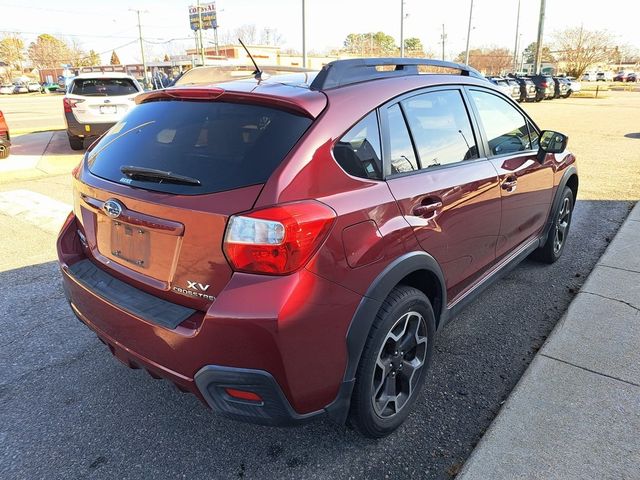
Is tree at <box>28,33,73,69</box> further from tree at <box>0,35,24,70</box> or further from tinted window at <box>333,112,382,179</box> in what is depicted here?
tinted window at <box>333,112,382,179</box>

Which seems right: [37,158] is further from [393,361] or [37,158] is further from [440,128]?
[393,361]

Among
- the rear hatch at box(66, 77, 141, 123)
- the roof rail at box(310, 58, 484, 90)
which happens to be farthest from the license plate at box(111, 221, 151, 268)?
the rear hatch at box(66, 77, 141, 123)

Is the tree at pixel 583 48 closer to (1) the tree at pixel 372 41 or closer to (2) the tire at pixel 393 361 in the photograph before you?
(1) the tree at pixel 372 41

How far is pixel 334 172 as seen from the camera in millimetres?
2049

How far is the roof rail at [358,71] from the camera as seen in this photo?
229cm

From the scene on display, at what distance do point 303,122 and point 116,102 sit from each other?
10415 mm

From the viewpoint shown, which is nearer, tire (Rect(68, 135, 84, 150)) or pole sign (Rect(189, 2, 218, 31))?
tire (Rect(68, 135, 84, 150))

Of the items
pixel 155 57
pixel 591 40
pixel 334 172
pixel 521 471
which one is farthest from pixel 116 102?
pixel 155 57

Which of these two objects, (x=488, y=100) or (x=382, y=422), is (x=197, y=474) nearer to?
(x=382, y=422)

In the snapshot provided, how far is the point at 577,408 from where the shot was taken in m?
2.64

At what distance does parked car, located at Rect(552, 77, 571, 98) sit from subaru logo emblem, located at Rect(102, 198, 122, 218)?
40064 millimetres

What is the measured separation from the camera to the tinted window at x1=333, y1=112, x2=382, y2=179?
83.2 inches

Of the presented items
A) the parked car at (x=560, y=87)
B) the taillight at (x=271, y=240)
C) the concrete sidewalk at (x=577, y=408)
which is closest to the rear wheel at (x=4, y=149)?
the taillight at (x=271, y=240)

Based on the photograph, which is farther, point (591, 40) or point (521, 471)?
point (591, 40)
